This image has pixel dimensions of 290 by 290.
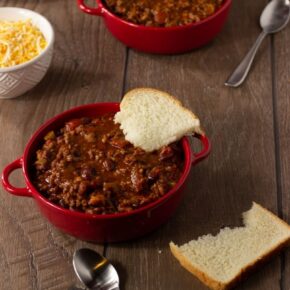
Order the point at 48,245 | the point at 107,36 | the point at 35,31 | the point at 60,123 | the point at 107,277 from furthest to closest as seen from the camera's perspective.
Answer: the point at 107,36 < the point at 35,31 < the point at 60,123 < the point at 48,245 < the point at 107,277

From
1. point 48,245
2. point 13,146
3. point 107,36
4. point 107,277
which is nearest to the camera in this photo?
point 107,277

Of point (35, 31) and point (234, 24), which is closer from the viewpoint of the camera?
point (35, 31)

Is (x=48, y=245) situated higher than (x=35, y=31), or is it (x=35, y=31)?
(x=35, y=31)

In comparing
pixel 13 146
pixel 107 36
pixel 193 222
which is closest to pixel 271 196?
pixel 193 222

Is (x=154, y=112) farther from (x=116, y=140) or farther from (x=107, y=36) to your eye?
(x=107, y=36)

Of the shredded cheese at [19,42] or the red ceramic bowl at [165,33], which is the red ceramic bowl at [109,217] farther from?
the red ceramic bowl at [165,33]

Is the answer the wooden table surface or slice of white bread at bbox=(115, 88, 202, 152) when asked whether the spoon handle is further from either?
slice of white bread at bbox=(115, 88, 202, 152)

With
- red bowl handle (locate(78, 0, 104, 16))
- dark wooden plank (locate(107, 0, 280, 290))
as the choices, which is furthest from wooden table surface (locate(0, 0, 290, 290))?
red bowl handle (locate(78, 0, 104, 16))

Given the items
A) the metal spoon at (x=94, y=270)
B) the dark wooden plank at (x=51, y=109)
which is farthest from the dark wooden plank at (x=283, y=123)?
the dark wooden plank at (x=51, y=109)

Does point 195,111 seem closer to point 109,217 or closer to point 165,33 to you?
point 165,33
